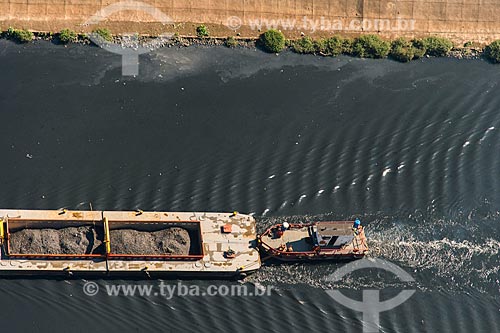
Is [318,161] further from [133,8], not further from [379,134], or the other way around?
[133,8]

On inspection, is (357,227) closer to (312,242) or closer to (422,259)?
(312,242)

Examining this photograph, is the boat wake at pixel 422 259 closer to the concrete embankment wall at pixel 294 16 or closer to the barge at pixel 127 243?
the barge at pixel 127 243

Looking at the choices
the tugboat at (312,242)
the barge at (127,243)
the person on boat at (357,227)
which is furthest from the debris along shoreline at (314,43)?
the tugboat at (312,242)

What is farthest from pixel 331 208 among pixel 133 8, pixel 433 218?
pixel 133 8

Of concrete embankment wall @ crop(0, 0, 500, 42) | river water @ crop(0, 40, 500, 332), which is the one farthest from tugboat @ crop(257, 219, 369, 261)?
concrete embankment wall @ crop(0, 0, 500, 42)

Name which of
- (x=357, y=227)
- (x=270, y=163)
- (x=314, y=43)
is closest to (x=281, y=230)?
(x=357, y=227)

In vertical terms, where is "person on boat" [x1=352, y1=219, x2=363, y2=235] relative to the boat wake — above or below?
above

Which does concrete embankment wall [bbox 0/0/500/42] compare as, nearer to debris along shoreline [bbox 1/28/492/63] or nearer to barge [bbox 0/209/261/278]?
debris along shoreline [bbox 1/28/492/63]
